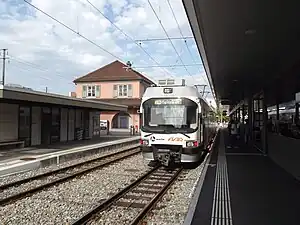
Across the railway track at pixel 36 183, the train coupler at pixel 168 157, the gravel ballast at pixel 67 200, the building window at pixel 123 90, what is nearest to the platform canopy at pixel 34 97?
the railway track at pixel 36 183

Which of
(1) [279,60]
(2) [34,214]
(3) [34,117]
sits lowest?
(2) [34,214]

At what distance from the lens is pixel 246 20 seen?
8.70 m

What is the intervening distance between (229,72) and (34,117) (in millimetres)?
11625

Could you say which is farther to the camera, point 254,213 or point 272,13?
point 272,13

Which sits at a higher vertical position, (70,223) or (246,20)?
(246,20)

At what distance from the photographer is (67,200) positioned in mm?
8141

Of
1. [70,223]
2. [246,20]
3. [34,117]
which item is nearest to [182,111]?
[246,20]

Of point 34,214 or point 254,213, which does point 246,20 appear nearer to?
point 254,213

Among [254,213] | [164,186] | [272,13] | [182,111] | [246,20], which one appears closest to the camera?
[254,213]

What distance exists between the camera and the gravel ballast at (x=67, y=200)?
6.70 metres

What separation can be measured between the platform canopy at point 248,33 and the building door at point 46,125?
36.7 ft

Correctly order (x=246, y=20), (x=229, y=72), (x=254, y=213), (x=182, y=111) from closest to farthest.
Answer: (x=254, y=213), (x=246, y=20), (x=182, y=111), (x=229, y=72)

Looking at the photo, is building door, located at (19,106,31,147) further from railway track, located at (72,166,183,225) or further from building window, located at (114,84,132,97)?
building window, located at (114,84,132,97)

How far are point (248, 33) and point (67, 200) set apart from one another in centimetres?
669
